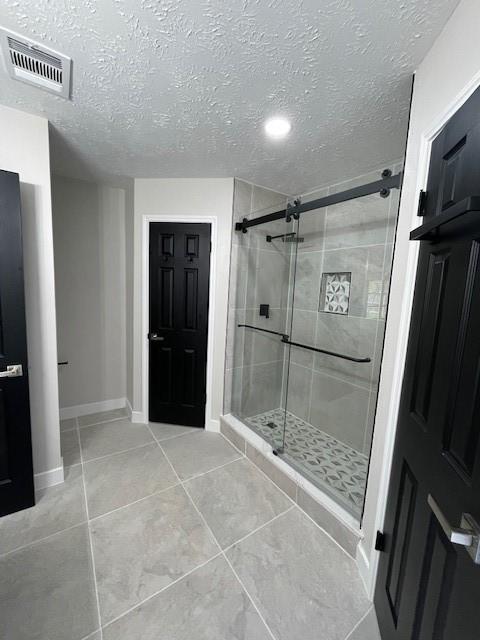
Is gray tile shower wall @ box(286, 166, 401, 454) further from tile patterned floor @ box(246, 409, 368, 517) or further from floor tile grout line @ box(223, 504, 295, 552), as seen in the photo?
floor tile grout line @ box(223, 504, 295, 552)

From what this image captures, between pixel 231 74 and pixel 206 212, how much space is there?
50.2 inches

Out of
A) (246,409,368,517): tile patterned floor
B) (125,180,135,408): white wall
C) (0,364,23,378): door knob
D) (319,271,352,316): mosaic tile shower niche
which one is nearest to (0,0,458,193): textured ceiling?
(125,180,135,408): white wall

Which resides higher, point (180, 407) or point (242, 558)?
point (180, 407)

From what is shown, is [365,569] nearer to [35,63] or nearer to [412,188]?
[412,188]

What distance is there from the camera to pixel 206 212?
2.38 meters

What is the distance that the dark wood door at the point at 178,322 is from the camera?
244cm

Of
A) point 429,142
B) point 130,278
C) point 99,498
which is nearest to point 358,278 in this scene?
point 429,142

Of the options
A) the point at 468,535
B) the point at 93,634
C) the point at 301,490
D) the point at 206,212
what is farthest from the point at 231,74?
the point at 93,634

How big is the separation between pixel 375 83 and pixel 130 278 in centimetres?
243

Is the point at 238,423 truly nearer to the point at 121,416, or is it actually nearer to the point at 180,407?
the point at 180,407

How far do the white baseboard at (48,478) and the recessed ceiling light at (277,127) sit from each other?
267cm

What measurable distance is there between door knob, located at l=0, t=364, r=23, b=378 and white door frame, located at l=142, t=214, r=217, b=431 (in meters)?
1.12

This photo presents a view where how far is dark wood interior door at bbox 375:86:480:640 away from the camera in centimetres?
63

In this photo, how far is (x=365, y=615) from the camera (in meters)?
1.14
